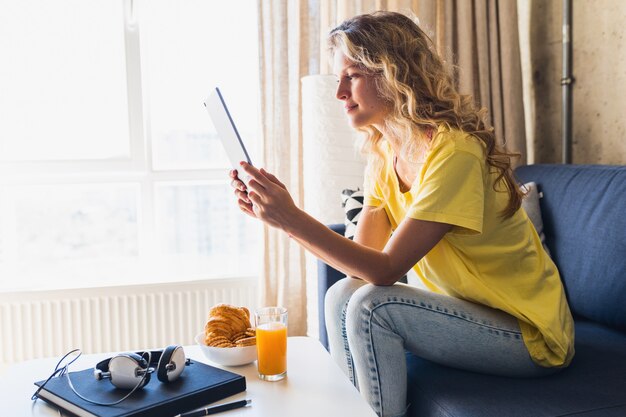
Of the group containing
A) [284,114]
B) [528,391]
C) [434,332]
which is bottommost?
[528,391]

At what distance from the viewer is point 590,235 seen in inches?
69.4

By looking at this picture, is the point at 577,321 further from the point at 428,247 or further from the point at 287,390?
the point at 287,390

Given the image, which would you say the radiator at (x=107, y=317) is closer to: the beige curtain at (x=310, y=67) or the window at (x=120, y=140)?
the window at (x=120, y=140)

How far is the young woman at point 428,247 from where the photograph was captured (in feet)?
4.40

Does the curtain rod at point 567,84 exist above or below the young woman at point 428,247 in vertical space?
above

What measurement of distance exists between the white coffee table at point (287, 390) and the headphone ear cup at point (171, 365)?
109 millimetres

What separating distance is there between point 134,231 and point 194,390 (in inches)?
67.8

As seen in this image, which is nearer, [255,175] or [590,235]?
[255,175]

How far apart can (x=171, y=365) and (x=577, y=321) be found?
1223 mm

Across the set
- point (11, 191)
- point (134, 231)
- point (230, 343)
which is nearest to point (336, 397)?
point (230, 343)

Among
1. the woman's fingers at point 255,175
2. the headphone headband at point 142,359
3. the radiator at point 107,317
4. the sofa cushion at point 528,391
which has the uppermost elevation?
the woman's fingers at point 255,175

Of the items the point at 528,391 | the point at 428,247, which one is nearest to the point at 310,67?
the point at 428,247

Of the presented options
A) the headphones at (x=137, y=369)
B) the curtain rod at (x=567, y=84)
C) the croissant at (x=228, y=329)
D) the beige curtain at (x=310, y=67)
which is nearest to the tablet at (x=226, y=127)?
the croissant at (x=228, y=329)

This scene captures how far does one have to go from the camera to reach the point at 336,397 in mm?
1113
